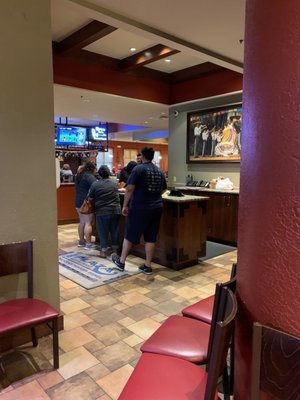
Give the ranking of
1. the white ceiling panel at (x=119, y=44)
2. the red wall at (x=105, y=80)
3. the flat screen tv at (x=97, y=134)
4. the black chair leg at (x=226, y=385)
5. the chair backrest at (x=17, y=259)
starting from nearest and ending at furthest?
the black chair leg at (x=226, y=385) < the chair backrest at (x=17, y=259) < the white ceiling panel at (x=119, y=44) < the red wall at (x=105, y=80) < the flat screen tv at (x=97, y=134)

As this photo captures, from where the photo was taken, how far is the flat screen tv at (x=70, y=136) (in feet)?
31.8

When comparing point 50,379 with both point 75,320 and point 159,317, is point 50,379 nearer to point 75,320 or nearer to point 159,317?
point 75,320

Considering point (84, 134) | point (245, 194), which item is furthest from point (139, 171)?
point (84, 134)

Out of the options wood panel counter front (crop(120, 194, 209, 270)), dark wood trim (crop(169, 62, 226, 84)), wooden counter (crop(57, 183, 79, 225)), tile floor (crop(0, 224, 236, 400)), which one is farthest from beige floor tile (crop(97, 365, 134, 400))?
wooden counter (crop(57, 183, 79, 225))

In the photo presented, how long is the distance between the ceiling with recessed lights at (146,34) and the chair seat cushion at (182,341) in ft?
9.19

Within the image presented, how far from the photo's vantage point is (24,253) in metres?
2.41

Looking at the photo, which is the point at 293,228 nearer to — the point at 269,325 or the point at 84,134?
the point at 269,325

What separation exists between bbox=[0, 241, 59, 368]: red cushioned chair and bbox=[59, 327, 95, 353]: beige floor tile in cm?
22

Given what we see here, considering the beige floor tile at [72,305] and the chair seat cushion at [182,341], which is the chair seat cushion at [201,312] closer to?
the chair seat cushion at [182,341]

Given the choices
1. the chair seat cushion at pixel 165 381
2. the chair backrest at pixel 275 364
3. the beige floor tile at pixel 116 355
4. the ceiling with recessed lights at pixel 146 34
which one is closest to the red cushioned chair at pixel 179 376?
the chair seat cushion at pixel 165 381

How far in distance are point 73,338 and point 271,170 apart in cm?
229

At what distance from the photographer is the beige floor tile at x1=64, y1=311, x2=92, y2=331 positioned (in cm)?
284

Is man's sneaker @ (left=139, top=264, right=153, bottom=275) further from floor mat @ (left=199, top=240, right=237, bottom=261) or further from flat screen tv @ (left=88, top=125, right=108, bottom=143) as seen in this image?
flat screen tv @ (left=88, top=125, right=108, bottom=143)

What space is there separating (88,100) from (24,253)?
473cm
